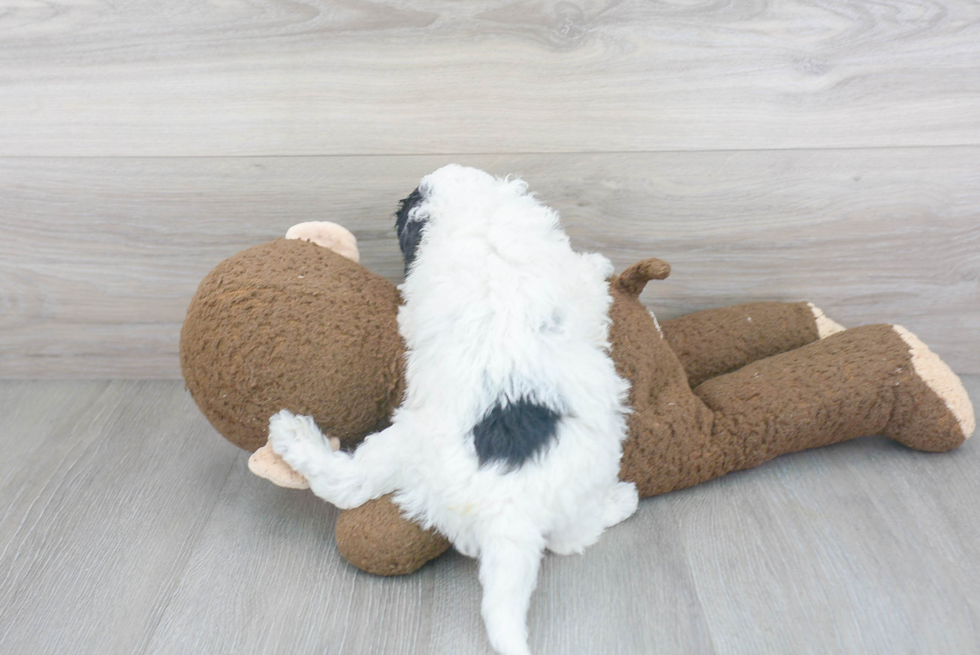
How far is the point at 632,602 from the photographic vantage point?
2.17 feet

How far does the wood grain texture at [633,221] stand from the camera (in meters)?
0.90

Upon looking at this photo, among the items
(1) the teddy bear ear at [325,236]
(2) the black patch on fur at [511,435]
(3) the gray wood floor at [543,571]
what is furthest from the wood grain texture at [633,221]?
(2) the black patch on fur at [511,435]

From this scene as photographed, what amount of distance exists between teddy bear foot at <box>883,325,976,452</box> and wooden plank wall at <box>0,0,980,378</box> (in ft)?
0.59

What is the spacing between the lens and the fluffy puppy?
0.64m

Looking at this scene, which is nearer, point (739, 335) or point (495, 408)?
point (495, 408)

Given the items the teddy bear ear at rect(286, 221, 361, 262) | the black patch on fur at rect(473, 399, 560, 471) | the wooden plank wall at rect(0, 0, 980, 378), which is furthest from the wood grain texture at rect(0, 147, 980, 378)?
the black patch on fur at rect(473, 399, 560, 471)

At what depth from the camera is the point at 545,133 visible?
881 millimetres

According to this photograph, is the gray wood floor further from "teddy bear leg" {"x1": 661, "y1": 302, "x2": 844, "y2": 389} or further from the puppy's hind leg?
"teddy bear leg" {"x1": 661, "y1": 302, "x2": 844, "y2": 389}

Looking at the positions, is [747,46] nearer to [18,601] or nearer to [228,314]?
[228,314]

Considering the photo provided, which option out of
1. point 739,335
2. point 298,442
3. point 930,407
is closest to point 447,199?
point 298,442

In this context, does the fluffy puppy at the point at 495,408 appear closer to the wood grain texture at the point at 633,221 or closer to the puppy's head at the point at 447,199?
the puppy's head at the point at 447,199

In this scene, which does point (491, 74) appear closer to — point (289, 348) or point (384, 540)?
point (289, 348)

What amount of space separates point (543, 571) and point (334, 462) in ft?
0.75

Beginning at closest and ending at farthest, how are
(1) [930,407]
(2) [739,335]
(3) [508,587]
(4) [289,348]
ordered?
1. (3) [508,587]
2. (4) [289,348]
3. (1) [930,407]
4. (2) [739,335]
